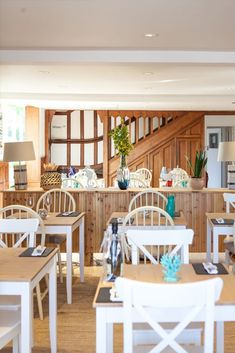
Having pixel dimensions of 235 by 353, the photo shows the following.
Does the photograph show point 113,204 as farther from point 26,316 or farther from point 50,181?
point 26,316

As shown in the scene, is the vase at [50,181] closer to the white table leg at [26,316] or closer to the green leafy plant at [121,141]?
the green leafy plant at [121,141]

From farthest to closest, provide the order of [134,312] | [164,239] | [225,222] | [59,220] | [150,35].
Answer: [59,220]
[225,222]
[150,35]
[164,239]
[134,312]

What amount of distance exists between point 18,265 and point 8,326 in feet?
1.28

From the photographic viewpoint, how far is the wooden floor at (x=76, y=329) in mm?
3487

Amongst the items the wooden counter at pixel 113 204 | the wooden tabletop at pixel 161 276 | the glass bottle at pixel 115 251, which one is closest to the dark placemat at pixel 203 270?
the wooden tabletop at pixel 161 276

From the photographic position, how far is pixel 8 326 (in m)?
2.56

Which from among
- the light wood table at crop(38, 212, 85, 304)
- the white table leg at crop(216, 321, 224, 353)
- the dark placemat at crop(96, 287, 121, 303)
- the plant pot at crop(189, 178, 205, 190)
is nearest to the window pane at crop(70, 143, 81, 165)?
the plant pot at crop(189, 178, 205, 190)

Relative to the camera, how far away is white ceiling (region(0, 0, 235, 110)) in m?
3.56

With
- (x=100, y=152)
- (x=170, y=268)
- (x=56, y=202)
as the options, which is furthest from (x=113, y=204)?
(x=100, y=152)

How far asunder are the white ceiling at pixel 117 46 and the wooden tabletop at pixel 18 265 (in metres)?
1.76

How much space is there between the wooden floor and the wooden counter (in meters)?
1.31

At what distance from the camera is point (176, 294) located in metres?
1.85

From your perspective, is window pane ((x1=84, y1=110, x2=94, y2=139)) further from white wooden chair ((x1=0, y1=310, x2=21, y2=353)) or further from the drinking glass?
white wooden chair ((x1=0, y1=310, x2=21, y2=353))

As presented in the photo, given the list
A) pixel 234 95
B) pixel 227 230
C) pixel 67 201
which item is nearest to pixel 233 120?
pixel 234 95
